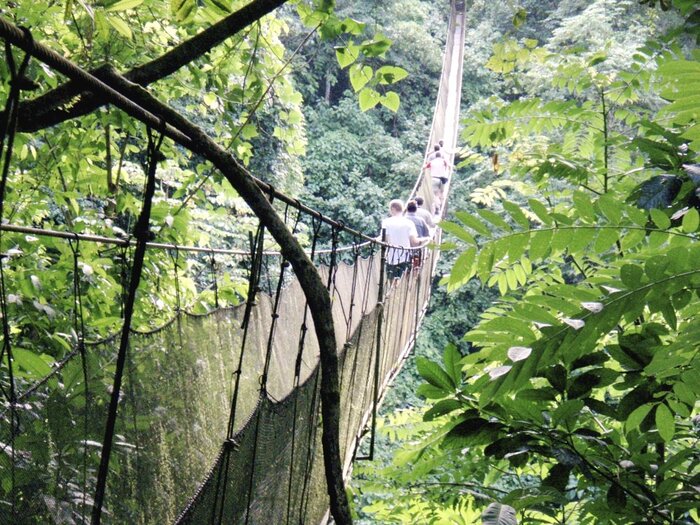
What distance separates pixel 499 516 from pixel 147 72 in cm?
76

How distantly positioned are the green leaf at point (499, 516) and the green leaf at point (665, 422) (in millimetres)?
180

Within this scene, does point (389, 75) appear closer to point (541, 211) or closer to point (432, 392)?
point (541, 211)

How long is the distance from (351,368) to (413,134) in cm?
1323

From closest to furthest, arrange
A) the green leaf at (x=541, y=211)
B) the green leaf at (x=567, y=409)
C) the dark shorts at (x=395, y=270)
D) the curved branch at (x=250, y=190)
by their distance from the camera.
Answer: the curved branch at (x=250, y=190)
the green leaf at (x=567, y=409)
the green leaf at (x=541, y=211)
the dark shorts at (x=395, y=270)

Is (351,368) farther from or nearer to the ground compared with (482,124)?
nearer to the ground

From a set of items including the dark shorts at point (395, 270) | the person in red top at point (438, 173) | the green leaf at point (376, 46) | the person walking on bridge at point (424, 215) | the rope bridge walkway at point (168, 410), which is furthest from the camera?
the person in red top at point (438, 173)

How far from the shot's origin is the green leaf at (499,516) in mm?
744

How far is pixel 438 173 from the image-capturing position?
27.6ft

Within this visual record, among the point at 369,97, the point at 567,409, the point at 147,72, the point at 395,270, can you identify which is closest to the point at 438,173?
the point at 395,270

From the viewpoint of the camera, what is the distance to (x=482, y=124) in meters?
1.93

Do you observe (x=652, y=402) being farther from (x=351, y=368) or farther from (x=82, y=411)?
(x=351, y=368)

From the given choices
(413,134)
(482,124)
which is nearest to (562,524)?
(482,124)

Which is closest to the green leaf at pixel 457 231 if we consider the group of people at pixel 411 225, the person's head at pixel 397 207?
the group of people at pixel 411 225

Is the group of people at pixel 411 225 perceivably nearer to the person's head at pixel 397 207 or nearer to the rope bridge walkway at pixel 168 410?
the person's head at pixel 397 207
